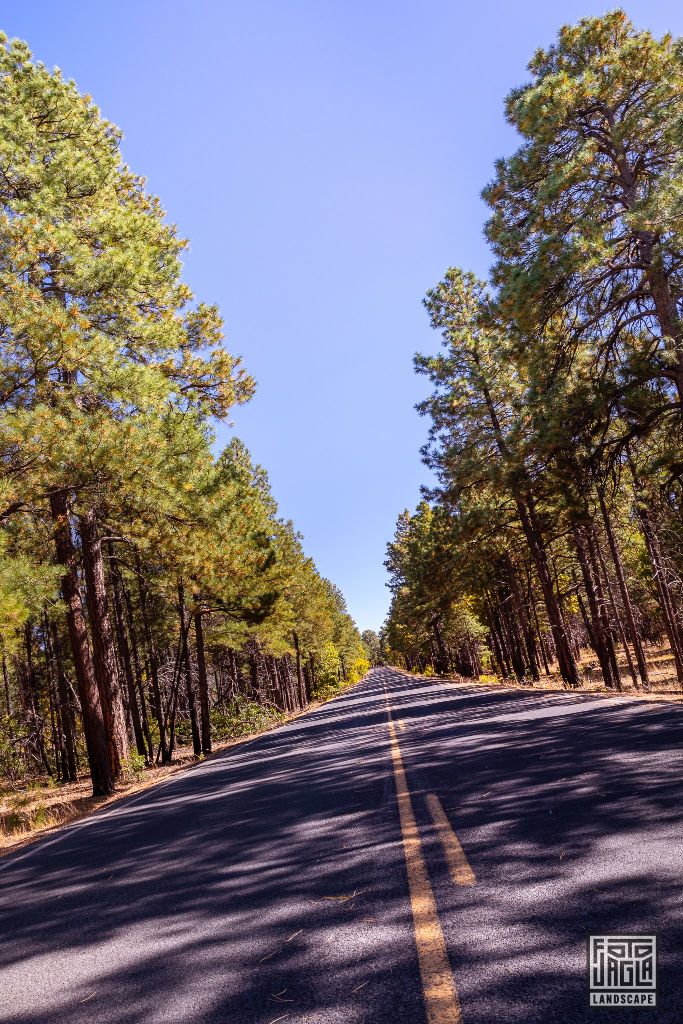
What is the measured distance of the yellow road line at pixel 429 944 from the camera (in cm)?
262

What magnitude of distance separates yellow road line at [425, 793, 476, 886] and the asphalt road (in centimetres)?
6

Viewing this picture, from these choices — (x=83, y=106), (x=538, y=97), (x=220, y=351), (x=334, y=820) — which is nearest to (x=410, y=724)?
(x=334, y=820)

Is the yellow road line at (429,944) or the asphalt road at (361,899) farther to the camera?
the asphalt road at (361,899)

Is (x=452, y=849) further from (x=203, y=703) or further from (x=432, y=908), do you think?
(x=203, y=703)

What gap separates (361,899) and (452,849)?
101 cm

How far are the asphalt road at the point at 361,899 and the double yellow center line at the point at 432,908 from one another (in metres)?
0.04

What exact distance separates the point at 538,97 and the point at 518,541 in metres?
17.4

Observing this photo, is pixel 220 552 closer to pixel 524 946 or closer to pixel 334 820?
pixel 334 820

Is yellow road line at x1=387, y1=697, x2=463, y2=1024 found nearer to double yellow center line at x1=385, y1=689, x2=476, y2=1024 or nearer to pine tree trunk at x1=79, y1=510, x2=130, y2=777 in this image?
double yellow center line at x1=385, y1=689, x2=476, y2=1024

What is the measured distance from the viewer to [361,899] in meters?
4.09

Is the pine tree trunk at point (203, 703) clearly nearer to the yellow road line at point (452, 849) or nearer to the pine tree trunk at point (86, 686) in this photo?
the pine tree trunk at point (86, 686)

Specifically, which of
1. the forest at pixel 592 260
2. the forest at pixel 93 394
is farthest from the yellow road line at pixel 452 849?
the forest at pixel 592 260

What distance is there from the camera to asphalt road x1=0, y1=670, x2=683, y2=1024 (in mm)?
2891

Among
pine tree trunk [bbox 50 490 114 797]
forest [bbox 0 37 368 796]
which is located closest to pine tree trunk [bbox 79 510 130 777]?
forest [bbox 0 37 368 796]
